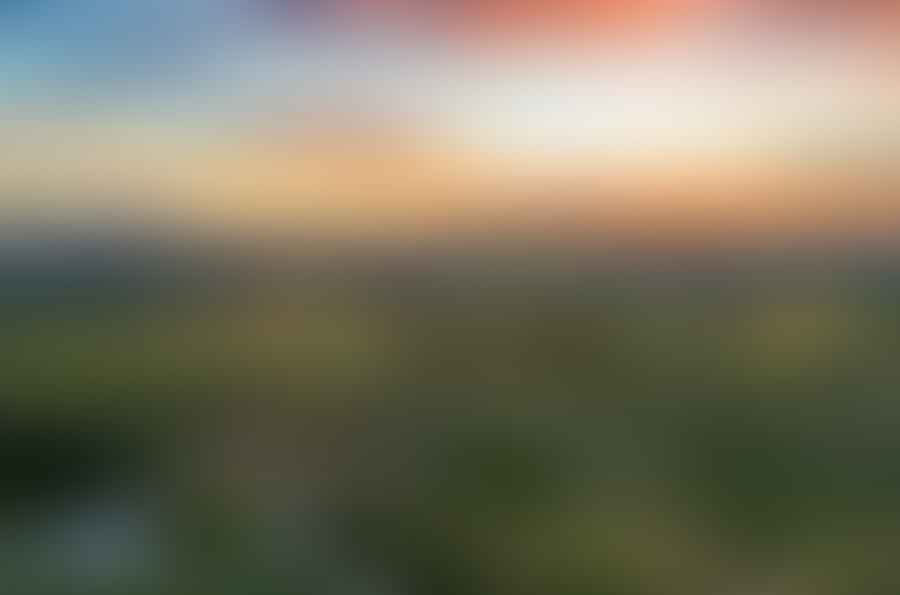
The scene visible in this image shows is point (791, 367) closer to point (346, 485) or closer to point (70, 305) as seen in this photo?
point (346, 485)

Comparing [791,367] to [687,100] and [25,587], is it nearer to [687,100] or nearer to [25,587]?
[687,100]

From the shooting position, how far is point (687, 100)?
0.64 meters

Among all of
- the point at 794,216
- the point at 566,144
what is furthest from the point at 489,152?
the point at 794,216

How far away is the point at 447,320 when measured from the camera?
0.64m

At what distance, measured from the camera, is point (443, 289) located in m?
0.64

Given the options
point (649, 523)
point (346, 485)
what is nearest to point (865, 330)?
point (649, 523)

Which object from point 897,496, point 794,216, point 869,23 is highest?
point 869,23

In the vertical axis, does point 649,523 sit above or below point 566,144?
below

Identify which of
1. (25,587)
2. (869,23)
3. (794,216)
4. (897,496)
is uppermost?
(869,23)

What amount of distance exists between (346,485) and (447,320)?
10 centimetres

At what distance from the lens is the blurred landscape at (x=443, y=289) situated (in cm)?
63

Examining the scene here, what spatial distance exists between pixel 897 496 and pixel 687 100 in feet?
0.78

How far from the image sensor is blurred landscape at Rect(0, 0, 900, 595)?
0.63 m

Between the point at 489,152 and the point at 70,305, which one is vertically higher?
the point at 489,152
